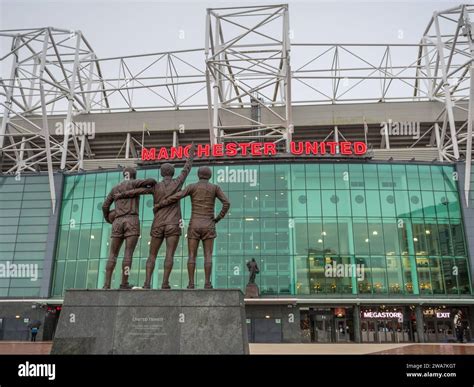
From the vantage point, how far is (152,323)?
1104 cm

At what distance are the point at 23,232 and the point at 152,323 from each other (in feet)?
112

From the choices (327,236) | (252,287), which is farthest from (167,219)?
(327,236)

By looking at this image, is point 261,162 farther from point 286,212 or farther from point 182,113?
point 182,113

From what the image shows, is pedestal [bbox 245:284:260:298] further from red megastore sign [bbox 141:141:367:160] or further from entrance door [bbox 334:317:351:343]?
red megastore sign [bbox 141:141:367:160]

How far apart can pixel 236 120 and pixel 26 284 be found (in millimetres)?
26750

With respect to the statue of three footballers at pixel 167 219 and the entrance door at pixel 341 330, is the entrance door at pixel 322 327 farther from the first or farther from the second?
the statue of three footballers at pixel 167 219

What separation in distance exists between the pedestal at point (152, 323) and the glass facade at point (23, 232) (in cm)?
3029

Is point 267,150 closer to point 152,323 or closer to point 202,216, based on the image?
point 202,216

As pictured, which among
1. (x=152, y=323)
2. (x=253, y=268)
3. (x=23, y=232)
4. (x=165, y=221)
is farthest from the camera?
(x=23, y=232)

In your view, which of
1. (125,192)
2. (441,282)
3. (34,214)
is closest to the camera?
(125,192)

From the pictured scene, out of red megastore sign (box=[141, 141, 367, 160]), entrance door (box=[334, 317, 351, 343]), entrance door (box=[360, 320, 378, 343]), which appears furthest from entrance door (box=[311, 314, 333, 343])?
red megastore sign (box=[141, 141, 367, 160])

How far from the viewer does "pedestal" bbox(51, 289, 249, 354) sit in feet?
35.3

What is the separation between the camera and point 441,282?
35.1 metres
